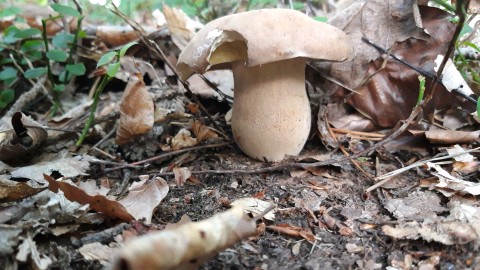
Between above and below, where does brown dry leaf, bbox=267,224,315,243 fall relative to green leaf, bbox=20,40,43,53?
below

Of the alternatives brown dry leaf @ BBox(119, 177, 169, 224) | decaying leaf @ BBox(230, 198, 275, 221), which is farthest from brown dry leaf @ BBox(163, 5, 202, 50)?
decaying leaf @ BBox(230, 198, 275, 221)

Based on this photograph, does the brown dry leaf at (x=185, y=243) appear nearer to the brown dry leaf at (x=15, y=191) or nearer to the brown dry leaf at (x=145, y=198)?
the brown dry leaf at (x=145, y=198)

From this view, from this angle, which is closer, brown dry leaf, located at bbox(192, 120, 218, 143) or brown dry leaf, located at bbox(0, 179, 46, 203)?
brown dry leaf, located at bbox(0, 179, 46, 203)

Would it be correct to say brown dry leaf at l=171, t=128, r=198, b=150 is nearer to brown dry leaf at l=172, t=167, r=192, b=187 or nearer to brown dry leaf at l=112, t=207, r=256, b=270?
brown dry leaf at l=172, t=167, r=192, b=187

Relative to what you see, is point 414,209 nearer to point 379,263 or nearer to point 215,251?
point 379,263

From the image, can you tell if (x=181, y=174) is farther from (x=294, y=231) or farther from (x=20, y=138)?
(x=20, y=138)

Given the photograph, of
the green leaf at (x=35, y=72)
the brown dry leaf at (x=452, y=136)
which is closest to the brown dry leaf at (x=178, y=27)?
the green leaf at (x=35, y=72)

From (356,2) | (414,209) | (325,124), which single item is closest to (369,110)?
(325,124)
